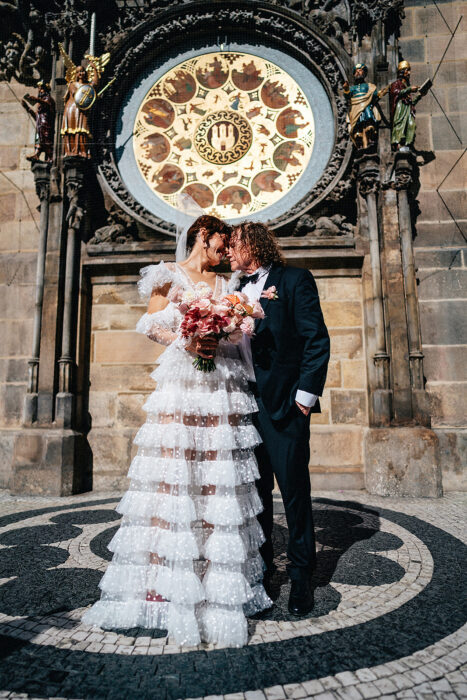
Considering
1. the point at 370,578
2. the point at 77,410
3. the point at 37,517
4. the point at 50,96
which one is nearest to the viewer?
the point at 370,578

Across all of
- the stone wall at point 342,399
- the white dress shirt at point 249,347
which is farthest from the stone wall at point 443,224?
the white dress shirt at point 249,347

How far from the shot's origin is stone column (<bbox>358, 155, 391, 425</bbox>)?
18.5ft

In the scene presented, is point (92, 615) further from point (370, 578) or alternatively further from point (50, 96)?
point (50, 96)

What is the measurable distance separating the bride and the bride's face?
0.27 metres

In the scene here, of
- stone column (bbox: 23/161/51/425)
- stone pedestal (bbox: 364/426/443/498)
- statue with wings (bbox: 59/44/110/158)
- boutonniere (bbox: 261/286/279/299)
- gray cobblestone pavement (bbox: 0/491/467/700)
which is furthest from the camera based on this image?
statue with wings (bbox: 59/44/110/158)

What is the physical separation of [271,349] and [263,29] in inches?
257

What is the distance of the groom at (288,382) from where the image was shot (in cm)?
243

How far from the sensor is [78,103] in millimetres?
6348

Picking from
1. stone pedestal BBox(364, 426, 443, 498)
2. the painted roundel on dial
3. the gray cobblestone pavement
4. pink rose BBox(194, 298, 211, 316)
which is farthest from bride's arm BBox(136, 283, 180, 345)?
the painted roundel on dial

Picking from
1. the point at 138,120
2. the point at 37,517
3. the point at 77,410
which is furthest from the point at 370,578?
the point at 138,120

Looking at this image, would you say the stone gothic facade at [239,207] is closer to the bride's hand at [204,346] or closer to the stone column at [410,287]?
the stone column at [410,287]

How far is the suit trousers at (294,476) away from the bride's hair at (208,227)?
41.0 inches

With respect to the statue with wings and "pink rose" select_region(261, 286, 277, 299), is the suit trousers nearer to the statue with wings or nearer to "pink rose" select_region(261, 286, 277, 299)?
"pink rose" select_region(261, 286, 277, 299)

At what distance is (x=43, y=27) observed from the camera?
6949 millimetres
